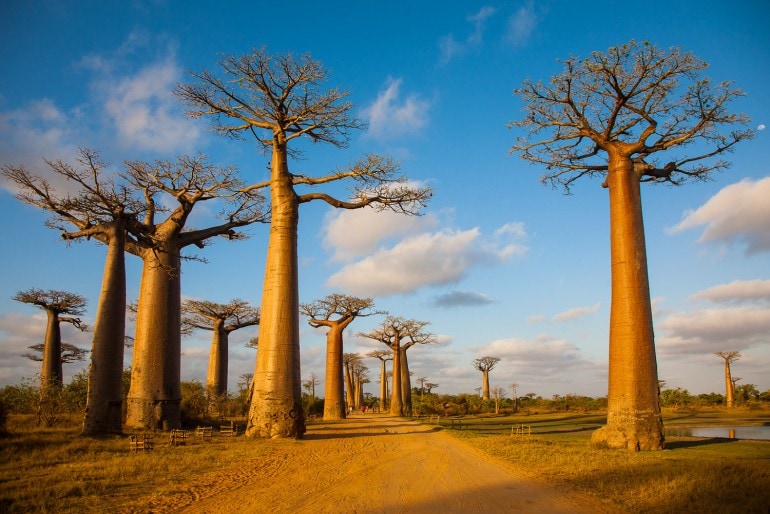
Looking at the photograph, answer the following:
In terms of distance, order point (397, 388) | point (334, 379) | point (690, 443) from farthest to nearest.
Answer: point (397, 388), point (334, 379), point (690, 443)

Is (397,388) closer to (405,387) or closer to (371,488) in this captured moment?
(405,387)

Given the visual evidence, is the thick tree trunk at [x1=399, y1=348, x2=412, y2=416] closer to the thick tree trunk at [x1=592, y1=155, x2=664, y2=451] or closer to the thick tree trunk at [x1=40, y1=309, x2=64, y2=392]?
the thick tree trunk at [x1=40, y1=309, x2=64, y2=392]

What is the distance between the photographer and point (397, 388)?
38.4 metres

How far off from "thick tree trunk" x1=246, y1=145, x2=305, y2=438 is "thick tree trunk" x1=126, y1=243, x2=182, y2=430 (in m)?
3.34

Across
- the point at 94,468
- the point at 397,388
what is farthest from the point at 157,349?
the point at 397,388

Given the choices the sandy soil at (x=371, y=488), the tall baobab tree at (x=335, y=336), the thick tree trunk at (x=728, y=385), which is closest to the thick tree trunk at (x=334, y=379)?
the tall baobab tree at (x=335, y=336)

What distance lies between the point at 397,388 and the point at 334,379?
31.6ft

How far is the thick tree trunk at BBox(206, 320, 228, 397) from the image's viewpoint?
3036 cm

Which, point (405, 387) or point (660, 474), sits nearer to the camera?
point (660, 474)

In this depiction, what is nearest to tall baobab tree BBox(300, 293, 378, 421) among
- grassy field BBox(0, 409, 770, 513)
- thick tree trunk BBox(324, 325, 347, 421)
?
thick tree trunk BBox(324, 325, 347, 421)

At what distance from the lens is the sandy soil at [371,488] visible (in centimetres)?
570

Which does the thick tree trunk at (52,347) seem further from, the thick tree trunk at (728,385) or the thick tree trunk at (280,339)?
the thick tree trunk at (728,385)

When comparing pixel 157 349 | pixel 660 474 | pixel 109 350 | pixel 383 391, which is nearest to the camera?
pixel 660 474

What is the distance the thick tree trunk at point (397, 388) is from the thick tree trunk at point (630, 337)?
1063 inches
